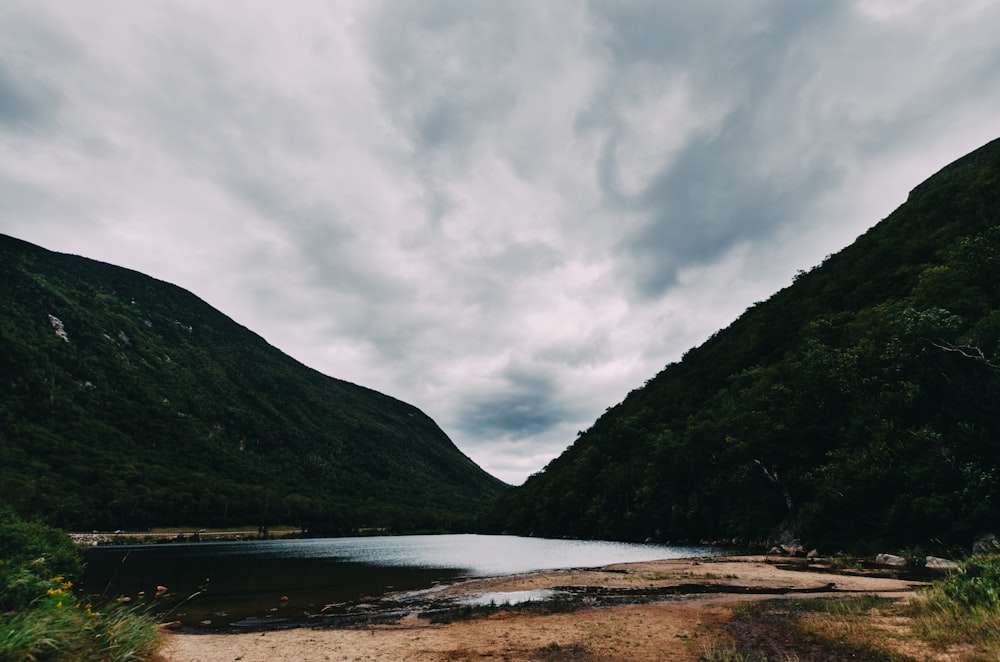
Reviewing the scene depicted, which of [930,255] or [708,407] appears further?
[708,407]

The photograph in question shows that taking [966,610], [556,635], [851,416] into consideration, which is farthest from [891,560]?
[556,635]

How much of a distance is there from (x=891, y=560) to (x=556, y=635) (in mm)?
35341

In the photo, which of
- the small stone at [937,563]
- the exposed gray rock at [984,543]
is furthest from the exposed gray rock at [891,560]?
the exposed gray rock at [984,543]

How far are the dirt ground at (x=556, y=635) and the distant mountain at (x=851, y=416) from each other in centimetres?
1746

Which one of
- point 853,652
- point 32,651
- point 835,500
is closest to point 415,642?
point 32,651

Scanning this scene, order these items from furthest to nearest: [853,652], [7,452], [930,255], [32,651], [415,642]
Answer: [7,452], [930,255], [415,642], [853,652], [32,651]

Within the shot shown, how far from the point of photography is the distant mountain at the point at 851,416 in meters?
41.3

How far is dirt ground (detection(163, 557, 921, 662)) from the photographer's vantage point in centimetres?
1653

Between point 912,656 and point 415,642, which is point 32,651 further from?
point 912,656

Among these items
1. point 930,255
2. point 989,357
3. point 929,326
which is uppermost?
point 930,255

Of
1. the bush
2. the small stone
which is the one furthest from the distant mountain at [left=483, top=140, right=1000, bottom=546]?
the bush

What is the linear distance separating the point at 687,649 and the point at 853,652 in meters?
4.66

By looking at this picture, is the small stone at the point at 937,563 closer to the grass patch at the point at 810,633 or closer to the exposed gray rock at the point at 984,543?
the exposed gray rock at the point at 984,543

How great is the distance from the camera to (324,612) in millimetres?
30250
